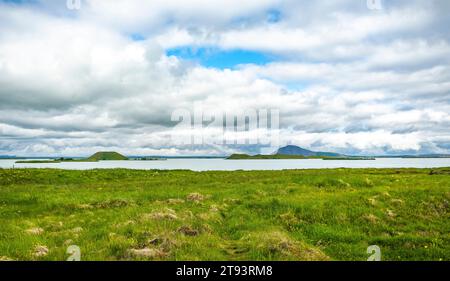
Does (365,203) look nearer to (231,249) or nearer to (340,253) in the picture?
(340,253)

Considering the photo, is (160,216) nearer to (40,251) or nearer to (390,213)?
(40,251)

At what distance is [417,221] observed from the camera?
768 inches

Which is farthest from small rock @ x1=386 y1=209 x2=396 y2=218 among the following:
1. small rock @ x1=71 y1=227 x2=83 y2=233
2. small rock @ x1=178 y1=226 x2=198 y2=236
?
small rock @ x1=71 y1=227 x2=83 y2=233

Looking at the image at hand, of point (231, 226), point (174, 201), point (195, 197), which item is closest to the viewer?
point (231, 226)

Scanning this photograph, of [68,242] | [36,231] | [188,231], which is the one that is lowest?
[36,231]

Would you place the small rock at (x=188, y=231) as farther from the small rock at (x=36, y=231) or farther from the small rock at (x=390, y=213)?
the small rock at (x=390, y=213)

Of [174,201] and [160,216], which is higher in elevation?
[160,216]

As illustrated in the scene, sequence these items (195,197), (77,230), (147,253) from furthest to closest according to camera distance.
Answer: (195,197) → (77,230) → (147,253)

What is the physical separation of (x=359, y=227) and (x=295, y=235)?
4415mm

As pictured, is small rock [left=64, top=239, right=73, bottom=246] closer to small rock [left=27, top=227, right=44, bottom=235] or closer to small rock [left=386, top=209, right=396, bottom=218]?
small rock [left=27, top=227, right=44, bottom=235]

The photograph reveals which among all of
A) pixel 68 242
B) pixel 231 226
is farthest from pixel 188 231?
pixel 68 242

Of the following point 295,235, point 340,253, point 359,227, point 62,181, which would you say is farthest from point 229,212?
point 62,181

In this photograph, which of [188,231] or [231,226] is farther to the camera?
[231,226]
